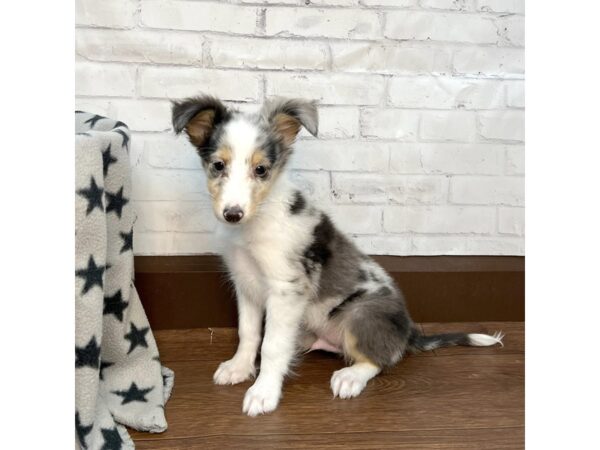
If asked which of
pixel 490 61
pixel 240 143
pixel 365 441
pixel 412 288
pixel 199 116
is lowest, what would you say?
pixel 365 441

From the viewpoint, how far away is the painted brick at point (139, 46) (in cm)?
262

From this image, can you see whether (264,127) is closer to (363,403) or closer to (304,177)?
(304,177)

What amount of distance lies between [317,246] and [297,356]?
0.53 metres

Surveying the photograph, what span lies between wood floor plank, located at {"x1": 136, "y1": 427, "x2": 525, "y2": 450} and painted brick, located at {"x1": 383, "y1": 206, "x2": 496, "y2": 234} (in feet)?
3.81

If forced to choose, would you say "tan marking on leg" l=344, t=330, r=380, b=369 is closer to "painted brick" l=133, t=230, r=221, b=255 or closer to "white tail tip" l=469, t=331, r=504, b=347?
"white tail tip" l=469, t=331, r=504, b=347

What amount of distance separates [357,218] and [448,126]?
0.61 m

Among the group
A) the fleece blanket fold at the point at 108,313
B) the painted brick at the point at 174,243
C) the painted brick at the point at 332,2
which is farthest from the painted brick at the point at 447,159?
the fleece blanket fold at the point at 108,313

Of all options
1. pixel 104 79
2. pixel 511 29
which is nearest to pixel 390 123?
pixel 511 29

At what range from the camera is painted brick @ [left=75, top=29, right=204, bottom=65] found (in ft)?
8.58

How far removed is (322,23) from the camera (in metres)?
2.70

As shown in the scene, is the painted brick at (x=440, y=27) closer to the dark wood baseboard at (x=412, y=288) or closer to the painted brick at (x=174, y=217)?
the dark wood baseboard at (x=412, y=288)

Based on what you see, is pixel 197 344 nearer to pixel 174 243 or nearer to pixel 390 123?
pixel 174 243

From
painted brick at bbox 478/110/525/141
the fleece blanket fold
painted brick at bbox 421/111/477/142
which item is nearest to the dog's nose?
the fleece blanket fold
